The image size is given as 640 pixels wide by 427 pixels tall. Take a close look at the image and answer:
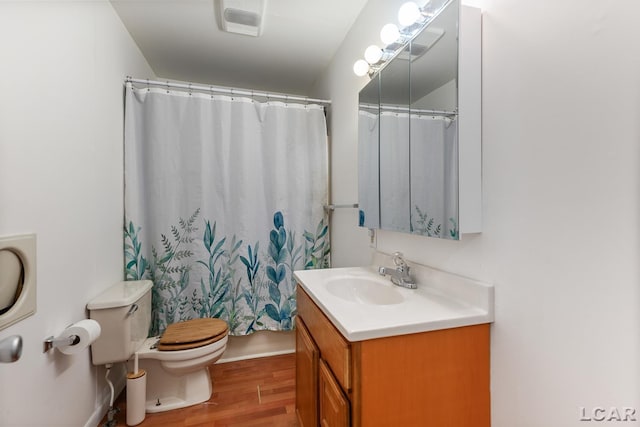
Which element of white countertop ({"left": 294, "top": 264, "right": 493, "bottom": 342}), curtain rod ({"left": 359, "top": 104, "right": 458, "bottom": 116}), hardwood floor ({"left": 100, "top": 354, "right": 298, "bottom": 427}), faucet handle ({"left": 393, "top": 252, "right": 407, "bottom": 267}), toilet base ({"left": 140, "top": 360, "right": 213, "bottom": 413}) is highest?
curtain rod ({"left": 359, "top": 104, "right": 458, "bottom": 116})

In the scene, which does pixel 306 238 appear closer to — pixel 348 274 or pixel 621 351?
pixel 348 274

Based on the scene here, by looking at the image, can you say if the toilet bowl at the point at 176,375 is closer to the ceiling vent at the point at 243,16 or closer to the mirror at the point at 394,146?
the mirror at the point at 394,146

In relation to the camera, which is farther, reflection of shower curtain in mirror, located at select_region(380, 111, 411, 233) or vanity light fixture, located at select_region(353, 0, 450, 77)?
reflection of shower curtain in mirror, located at select_region(380, 111, 411, 233)

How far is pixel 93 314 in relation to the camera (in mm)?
1461

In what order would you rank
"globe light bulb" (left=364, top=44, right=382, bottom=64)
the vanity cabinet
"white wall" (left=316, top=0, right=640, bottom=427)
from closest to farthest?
1. "white wall" (left=316, top=0, right=640, bottom=427)
2. the vanity cabinet
3. "globe light bulb" (left=364, top=44, right=382, bottom=64)

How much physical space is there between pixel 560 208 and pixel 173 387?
2159mm

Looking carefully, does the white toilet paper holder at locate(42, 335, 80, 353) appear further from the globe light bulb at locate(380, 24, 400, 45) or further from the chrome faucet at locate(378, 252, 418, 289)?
the globe light bulb at locate(380, 24, 400, 45)

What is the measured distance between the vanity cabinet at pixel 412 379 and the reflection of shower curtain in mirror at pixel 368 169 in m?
0.75

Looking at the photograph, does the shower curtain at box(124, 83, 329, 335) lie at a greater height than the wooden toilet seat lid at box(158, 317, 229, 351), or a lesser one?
greater

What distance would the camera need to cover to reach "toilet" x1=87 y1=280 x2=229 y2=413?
1479 millimetres

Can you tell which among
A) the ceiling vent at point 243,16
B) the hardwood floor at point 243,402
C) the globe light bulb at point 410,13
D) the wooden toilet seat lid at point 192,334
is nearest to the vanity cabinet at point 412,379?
the hardwood floor at point 243,402

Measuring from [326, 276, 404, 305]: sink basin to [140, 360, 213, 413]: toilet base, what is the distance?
43.3 inches

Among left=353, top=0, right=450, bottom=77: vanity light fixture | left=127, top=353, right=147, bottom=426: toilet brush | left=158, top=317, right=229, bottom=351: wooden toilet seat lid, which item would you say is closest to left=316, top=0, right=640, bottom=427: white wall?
left=353, top=0, right=450, bottom=77: vanity light fixture

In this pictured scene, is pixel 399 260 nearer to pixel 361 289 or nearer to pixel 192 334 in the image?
pixel 361 289
